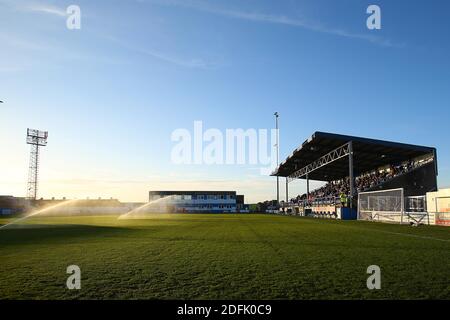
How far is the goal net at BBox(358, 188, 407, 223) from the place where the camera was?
1237 inches

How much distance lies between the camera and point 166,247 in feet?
45.1

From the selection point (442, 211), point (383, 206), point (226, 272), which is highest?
point (383, 206)

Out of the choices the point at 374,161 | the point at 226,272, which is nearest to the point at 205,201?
the point at 374,161

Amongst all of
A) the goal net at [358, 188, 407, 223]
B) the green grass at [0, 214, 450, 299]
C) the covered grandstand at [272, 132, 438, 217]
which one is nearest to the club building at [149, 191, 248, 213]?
the covered grandstand at [272, 132, 438, 217]

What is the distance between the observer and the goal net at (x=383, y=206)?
31430 mm

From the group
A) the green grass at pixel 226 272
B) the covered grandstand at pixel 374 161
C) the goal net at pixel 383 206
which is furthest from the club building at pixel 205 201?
the green grass at pixel 226 272

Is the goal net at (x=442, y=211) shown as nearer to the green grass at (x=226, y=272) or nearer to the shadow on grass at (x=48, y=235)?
the green grass at (x=226, y=272)

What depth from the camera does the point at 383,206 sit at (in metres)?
34.2

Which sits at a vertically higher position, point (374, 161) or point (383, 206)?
point (374, 161)

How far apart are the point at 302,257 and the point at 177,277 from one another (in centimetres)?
447

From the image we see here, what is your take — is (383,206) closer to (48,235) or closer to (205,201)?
(48,235)
